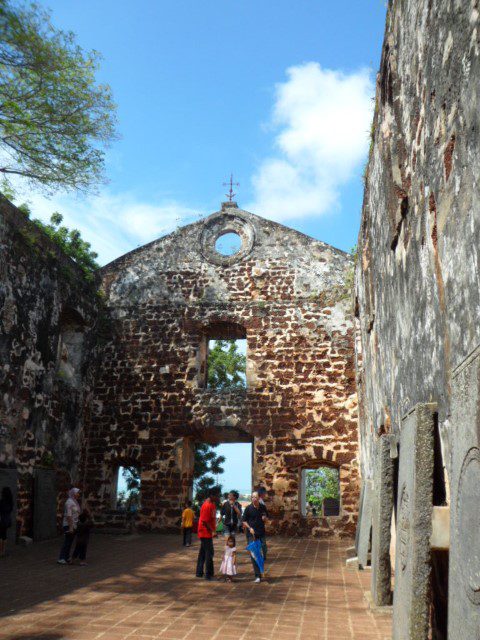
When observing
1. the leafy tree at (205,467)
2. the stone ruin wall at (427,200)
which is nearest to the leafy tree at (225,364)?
the leafy tree at (205,467)

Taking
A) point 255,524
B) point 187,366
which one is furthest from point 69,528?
point 187,366

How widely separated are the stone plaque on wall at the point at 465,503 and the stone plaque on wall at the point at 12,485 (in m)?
8.75

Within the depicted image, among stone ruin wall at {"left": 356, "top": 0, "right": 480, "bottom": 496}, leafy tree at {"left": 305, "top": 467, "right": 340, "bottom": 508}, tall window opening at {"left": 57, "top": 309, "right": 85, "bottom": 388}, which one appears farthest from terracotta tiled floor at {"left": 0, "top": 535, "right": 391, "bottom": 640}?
leafy tree at {"left": 305, "top": 467, "right": 340, "bottom": 508}

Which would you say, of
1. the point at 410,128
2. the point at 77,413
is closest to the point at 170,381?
A: the point at 77,413

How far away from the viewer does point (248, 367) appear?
45.2 ft

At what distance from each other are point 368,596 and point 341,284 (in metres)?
8.36

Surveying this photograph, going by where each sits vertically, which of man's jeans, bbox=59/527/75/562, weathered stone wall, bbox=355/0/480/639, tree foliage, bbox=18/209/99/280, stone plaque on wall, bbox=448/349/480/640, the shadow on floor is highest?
tree foliage, bbox=18/209/99/280

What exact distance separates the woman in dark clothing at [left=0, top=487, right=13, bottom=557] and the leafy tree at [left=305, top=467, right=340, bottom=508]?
20801 millimetres

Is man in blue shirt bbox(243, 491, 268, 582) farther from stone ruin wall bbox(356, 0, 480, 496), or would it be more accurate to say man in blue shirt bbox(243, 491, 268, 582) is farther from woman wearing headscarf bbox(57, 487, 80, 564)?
woman wearing headscarf bbox(57, 487, 80, 564)

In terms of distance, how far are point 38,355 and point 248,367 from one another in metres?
4.59

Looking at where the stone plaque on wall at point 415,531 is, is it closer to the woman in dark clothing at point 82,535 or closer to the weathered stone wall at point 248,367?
the woman in dark clothing at point 82,535

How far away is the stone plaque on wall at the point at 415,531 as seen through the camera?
383 cm

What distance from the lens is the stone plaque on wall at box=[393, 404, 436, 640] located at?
3.83m

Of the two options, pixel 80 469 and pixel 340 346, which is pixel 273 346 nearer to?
pixel 340 346
